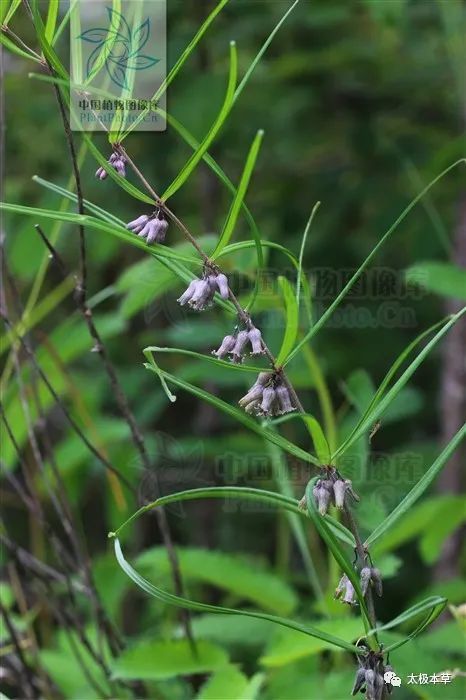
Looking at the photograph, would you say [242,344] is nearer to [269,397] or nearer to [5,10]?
[269,397]

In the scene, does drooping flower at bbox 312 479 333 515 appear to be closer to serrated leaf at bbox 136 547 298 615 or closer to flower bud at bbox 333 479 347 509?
flower bud at bbox 333 479 347 509

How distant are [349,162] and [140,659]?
126cm

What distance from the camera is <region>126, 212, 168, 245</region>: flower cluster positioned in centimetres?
58

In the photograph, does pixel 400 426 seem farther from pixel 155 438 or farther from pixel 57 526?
pixel 57 526

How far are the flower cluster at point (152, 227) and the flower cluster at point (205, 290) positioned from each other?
0.04 meters

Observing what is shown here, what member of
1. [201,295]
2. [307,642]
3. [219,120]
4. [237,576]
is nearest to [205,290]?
[201,295]

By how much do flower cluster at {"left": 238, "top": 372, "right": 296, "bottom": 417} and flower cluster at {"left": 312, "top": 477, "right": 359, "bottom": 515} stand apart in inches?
2.1

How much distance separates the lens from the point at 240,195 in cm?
52

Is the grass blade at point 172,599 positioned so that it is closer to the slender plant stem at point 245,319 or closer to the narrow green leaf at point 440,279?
the slender plant stem at point 245,319

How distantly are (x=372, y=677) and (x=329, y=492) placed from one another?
126 millimetres

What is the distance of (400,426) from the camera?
183 centimetres

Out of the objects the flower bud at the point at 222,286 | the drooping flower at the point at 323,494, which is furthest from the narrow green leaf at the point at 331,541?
the flower bud at the point at 222,286

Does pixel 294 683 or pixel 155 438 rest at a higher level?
pixel 155 438

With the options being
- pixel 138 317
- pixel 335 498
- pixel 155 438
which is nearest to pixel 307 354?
pixel 335 498
